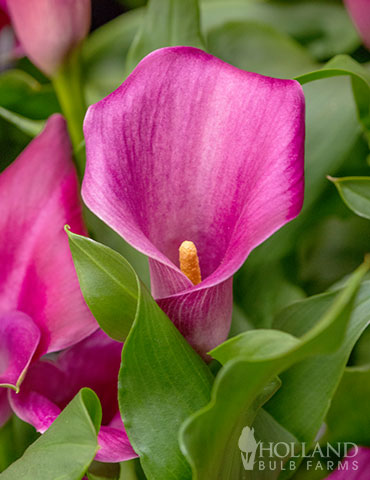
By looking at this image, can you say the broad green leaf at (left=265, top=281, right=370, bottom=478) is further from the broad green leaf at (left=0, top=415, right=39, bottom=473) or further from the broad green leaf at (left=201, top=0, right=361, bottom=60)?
the broad green leaf at (left=201, top=0, right=361, bottom=60)

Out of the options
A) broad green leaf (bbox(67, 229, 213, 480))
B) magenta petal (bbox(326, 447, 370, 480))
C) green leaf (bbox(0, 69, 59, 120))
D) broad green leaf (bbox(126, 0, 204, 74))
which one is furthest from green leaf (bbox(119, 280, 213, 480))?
green leaf (bbox(0, 69, 59, 120))

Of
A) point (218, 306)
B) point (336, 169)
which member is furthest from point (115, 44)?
point (218, 306)

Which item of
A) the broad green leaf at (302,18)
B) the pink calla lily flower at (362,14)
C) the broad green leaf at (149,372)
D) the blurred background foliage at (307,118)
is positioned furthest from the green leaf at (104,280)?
the broad green leaf at (302,18)

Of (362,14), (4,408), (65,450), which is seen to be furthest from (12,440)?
(362,14)

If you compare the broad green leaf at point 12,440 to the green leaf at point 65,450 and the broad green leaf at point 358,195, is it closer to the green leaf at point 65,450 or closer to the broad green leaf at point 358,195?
the green leaf at point 65,450

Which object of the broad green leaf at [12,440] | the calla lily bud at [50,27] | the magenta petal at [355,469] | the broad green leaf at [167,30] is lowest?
the magenta petal at [355,469]

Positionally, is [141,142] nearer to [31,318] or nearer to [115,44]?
[31,318]
